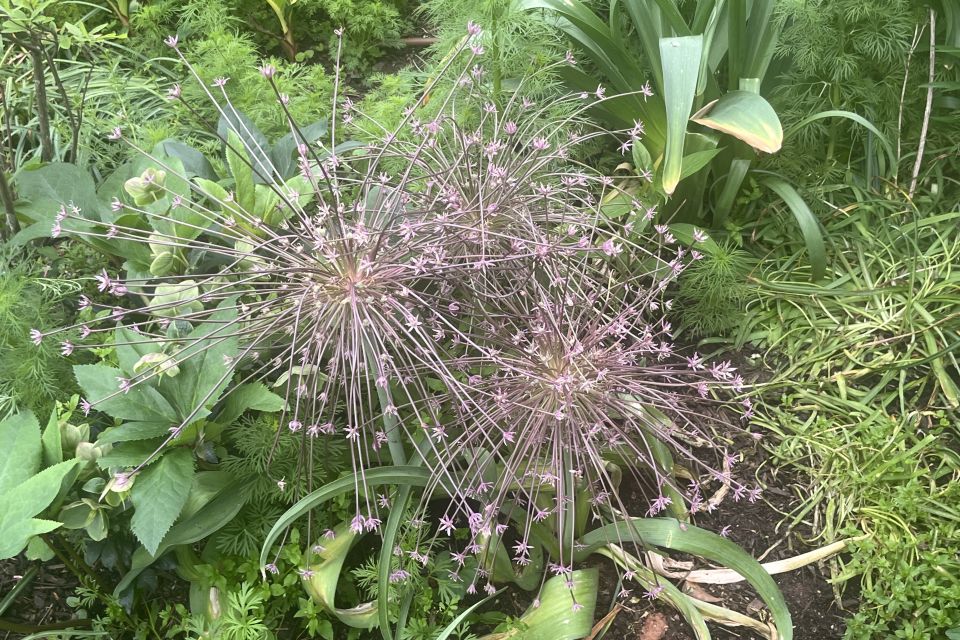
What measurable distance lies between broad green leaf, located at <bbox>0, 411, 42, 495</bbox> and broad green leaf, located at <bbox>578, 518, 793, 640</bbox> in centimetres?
151

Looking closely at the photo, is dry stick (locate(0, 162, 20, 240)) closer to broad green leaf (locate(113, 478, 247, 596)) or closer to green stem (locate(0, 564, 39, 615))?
green stem (locate(0, 564, 39, 615))

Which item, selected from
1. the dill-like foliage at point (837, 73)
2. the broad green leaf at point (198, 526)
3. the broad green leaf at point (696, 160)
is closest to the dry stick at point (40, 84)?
the broad green leaf at point (198, 526)

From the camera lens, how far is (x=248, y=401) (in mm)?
1971

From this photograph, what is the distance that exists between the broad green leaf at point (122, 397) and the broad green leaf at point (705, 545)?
1230mm

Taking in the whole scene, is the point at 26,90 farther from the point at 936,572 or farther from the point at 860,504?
the point at 936,572

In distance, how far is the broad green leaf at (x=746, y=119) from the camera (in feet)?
7.77

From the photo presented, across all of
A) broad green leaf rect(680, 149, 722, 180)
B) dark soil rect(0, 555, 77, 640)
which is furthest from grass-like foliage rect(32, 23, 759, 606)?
dark soil rect(0, 555, 77, 640)

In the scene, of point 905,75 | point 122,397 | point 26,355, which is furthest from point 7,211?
point 905,75

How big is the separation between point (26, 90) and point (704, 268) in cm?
341

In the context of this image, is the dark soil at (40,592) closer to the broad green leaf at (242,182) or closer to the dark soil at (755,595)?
the broad green leaf at (242,182)

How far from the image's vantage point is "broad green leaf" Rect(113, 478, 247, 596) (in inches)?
77.5

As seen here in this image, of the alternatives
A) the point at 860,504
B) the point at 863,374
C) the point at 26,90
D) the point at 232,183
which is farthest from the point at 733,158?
the point at 26,90

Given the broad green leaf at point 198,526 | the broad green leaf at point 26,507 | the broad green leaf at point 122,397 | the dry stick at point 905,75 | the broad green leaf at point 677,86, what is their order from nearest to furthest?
the broad green leaf at point 26,507 → the broad green leaf at point 122,397 → the broad green leaf at point 198,526 → the broad green leaf at point 677,86 → the dry stick at point 905,75

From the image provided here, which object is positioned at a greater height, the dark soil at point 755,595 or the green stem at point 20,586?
the green stem at point 20,586
